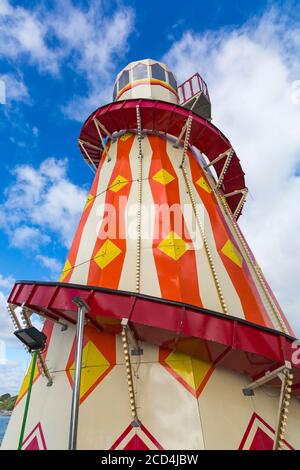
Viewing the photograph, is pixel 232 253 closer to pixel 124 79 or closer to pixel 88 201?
pixel 88 201

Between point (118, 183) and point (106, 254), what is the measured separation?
2.98 m

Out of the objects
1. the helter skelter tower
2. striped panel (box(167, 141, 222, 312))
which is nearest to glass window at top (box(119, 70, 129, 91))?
the helter skelter tower

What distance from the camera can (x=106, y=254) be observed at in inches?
310

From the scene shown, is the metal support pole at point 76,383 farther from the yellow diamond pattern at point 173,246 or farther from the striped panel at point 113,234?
the yellow diamond pattern at point 173,246

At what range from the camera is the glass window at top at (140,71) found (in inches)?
554

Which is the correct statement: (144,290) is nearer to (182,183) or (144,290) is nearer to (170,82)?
(182,183)

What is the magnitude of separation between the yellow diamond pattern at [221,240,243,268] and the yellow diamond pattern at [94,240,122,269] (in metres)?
2.91

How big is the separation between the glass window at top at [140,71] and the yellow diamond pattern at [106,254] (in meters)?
9.44

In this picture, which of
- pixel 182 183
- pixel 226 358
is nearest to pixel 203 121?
pixel 182 183

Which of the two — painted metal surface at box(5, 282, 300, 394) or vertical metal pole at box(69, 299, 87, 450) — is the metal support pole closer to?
vertical metal pole at box(69, 299, 87, 450)

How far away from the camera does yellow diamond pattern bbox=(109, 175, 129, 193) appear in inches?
384

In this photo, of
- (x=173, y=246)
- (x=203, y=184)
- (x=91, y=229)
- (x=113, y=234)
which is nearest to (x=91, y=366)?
(x=173, y=246)

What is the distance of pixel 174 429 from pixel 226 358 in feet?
4.67

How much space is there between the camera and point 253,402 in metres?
5.54
